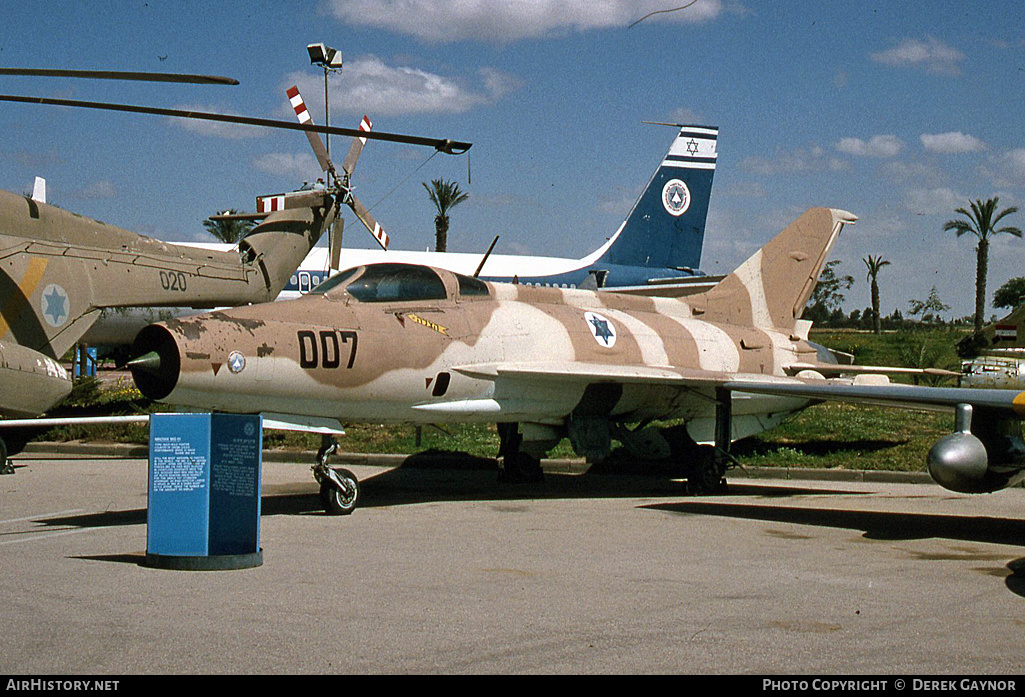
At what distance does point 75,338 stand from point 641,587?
12.2 metres

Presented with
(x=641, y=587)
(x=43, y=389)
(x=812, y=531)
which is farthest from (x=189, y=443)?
(x=43, y=389)

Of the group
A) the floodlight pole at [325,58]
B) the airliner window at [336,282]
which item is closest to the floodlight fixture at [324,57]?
the floodlight pole at [325,58]

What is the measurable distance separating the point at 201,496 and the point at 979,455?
581 centimetres

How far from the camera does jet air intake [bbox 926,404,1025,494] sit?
26.1 feet

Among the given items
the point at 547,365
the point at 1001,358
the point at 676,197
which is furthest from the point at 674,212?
the point at 547,365

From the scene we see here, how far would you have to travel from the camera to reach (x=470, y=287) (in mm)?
11945

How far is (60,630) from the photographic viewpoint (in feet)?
16.9

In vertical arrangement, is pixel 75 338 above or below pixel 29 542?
above

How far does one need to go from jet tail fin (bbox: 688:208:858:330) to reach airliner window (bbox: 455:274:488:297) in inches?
182

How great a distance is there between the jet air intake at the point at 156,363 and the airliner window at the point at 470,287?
3.84 metres

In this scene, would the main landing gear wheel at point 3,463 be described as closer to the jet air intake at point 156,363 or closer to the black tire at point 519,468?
the jet air intake at point 156,363

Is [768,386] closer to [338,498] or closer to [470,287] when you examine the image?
[470,287]

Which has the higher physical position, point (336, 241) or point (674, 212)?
point (674, 212)

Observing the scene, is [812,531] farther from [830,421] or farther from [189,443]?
[830,421]
